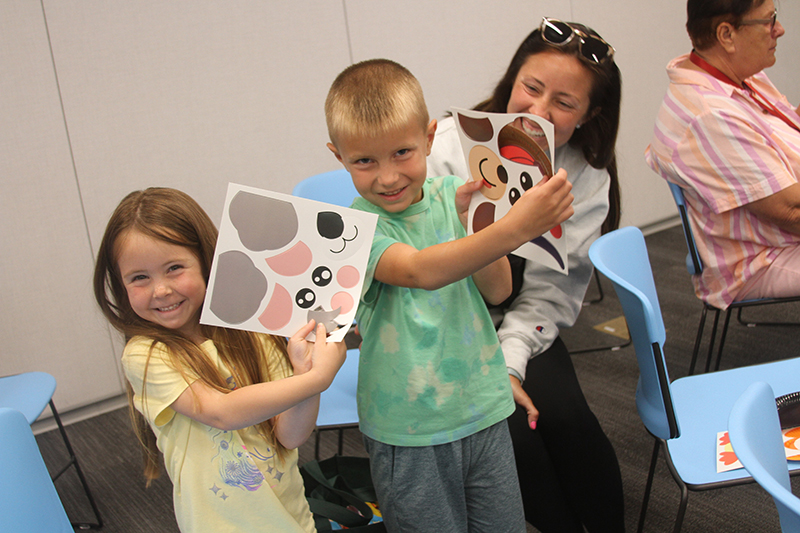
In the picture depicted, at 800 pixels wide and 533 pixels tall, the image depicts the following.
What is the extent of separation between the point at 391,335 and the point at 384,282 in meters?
0.09

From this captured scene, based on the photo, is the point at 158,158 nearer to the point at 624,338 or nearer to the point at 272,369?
the point at 272,369

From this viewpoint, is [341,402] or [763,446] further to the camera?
[341,402]

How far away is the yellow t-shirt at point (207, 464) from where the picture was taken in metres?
1.10

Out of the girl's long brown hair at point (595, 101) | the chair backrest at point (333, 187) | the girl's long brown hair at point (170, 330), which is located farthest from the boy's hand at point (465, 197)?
the chair backrest at point (333, 187)

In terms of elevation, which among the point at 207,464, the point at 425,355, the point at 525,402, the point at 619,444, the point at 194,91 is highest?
the point at 194,91

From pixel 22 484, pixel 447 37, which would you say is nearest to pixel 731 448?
pixel 22 484

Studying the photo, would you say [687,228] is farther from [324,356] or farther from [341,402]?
[324,356]

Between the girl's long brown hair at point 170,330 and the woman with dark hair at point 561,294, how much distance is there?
0.63 metres

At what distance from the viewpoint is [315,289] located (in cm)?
105

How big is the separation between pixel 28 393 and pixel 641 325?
68.1 inches

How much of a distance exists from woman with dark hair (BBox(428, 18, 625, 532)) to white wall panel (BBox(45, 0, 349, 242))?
137cm

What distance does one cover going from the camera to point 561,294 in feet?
5.71

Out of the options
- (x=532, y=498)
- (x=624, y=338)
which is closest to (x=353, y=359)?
(x=532, y=498)

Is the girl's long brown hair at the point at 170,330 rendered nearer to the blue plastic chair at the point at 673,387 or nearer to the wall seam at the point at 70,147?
the blue plastic chair at the point at 673,387
